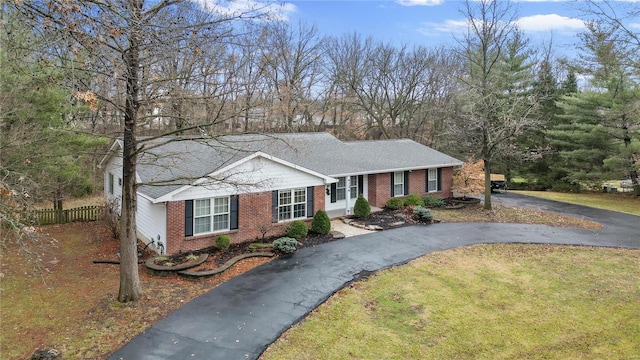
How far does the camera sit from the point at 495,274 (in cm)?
1198

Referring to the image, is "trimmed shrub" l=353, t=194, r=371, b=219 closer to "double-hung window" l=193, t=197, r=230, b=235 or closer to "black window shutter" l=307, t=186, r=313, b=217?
"black window shutter" l=307, t=186, r=313, b=217

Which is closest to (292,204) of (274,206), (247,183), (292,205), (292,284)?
(292,205)

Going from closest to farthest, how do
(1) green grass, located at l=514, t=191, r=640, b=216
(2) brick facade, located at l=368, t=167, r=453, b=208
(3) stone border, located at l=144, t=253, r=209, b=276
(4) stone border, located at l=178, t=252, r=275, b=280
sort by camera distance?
(4) stone border, located at l=178, t=252, r=275, b=280 < (3) stone border, located at l=144, t=253, r=209, b=276 < (2) brick facade, located at l=368, t=167, r=453, b=208 < (1) green grass, located at l=514, t=191, r=640, b=216

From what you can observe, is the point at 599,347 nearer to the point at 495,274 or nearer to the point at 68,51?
the point at 495,274

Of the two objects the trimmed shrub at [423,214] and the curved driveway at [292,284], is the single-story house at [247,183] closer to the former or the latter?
the curved driveway at [292,284]

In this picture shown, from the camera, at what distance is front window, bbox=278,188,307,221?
620 inches

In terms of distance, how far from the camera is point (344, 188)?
20.2 meters

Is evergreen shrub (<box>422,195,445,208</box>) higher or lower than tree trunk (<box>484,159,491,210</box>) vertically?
lower

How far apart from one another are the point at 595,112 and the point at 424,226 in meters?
19.9

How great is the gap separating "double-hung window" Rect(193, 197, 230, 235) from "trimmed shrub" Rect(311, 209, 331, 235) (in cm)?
353

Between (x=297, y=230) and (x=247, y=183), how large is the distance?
427cm

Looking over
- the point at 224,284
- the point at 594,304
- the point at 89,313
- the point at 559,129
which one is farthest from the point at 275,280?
the point at 559,129

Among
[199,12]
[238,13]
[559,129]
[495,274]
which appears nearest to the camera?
[238,13]

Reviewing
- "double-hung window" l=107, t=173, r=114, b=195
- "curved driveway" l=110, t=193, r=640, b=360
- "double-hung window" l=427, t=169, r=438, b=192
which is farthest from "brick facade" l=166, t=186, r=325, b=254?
"double-hung window" l=427, t=169, r=438, b=192
